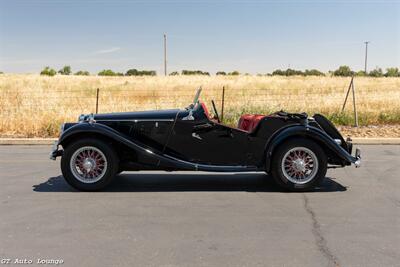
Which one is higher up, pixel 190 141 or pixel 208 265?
pixel 190 141

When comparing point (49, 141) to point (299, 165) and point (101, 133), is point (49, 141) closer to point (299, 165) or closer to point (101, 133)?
point (101, 133)

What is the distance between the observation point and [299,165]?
6.12 metres

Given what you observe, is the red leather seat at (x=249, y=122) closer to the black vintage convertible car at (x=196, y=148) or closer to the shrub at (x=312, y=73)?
the black vintage convertible car at (x=196, y=148)

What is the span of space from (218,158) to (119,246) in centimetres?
246

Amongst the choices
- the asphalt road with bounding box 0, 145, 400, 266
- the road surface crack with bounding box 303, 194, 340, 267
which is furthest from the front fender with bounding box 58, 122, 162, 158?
the road surface crack with bounding box 303, 194, 340, 267

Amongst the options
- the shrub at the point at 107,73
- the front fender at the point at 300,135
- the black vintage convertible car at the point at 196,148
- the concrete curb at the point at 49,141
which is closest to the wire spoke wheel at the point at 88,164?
the black vintage convertible car at the point at 196,148

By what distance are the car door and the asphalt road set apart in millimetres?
465

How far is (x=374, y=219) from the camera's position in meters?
4.91

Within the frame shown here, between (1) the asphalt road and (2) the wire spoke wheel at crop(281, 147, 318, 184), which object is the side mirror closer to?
(1) the asphalt road

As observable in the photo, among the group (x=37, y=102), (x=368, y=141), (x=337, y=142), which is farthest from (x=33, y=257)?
(x=37, y=102)

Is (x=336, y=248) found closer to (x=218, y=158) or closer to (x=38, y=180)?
(x=218, y=158)

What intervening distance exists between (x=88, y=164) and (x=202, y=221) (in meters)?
2.09

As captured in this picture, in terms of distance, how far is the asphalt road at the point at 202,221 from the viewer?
385cm

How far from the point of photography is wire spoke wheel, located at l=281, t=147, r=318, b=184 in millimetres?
6121
